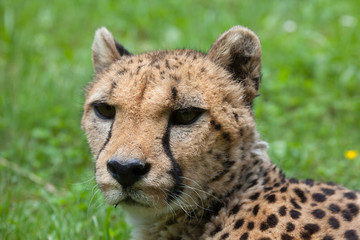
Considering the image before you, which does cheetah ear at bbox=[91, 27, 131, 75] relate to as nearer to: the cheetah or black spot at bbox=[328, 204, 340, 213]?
the cheetah

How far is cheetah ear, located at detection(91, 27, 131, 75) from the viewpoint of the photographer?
4141mm

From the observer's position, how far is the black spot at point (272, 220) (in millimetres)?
3184

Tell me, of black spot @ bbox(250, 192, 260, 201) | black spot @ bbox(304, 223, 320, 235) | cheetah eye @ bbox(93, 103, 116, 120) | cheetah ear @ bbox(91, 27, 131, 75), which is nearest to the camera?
black spot @ bbox(304, 223, 320, 235)

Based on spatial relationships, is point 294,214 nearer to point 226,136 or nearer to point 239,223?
point 239,223

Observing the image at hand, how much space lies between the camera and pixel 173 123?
3354mm

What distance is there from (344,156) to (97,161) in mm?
3065

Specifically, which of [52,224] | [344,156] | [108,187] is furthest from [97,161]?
[344,156]

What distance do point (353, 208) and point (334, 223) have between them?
8.0 inches

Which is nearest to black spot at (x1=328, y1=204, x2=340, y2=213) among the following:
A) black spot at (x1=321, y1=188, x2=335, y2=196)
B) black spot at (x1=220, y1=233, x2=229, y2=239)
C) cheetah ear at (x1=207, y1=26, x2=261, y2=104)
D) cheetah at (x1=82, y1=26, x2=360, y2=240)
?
cheetah at (x1=82, y1=26, x2=360, y2=240)

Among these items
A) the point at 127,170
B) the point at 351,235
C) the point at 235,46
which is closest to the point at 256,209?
the point at 351,235

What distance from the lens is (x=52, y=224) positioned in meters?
4.32

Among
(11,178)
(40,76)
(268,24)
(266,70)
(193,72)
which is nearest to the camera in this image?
(193,72)

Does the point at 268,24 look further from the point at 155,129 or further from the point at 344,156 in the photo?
the point at 155,129

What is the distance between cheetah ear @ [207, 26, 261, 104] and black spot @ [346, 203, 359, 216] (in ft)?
2.97
